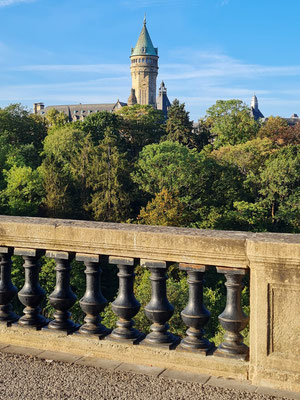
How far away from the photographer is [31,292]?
399 centimetres

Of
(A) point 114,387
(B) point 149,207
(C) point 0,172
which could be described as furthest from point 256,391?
(C) point 0,172

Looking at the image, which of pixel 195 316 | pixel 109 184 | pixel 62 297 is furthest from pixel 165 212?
pixel 195 316

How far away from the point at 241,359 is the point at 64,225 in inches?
62.5

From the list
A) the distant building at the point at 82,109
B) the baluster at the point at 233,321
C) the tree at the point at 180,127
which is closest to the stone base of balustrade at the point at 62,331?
the baluster at the point at 233,321

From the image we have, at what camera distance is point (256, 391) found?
311 centimetres

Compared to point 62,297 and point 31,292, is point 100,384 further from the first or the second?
point 31,292

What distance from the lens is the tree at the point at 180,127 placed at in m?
61.1

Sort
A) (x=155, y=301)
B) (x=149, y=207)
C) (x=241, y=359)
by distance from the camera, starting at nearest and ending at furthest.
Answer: (x=241, y=359)
(x=155, y=301)
(x=149, y=207)

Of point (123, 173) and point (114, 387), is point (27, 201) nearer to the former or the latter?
point (123, 173)

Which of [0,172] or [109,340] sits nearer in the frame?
[109,340]

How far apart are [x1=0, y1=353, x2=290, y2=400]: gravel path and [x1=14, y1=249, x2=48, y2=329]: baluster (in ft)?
1.73

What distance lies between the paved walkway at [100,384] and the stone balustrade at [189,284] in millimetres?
183

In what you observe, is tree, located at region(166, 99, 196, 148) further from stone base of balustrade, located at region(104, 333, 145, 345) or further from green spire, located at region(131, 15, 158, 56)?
green spire, located at region(131, 15, 158, 56)

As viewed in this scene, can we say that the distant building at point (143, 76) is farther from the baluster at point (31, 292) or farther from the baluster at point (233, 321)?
the baluster at point (233, 321)
